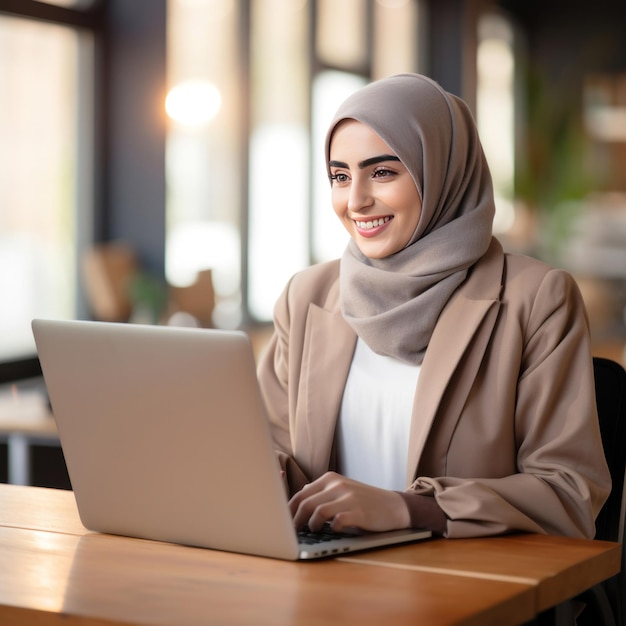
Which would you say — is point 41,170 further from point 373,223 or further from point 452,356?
point 452,356

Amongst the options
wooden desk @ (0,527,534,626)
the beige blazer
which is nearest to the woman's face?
the beige blazer

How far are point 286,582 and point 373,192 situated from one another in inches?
29.0

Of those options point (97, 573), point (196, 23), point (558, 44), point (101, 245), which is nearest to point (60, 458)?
point (101, 245)

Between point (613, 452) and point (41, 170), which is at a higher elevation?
point (41, 170)

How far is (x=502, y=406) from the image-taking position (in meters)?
1.75

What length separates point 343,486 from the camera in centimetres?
149

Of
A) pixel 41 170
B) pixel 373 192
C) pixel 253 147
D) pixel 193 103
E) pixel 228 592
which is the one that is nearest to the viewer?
pixel 228 592

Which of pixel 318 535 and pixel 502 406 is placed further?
pixel 502 406

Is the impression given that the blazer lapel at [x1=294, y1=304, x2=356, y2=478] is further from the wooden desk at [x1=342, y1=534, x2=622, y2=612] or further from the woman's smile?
the wooden desk at [x1=342, y1=534, x2=622, y2=612]

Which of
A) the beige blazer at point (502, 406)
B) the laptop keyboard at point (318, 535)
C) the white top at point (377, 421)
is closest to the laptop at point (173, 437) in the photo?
the laptop keyboard at point (318, 535)

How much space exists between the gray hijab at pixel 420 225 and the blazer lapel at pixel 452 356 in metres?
0.03

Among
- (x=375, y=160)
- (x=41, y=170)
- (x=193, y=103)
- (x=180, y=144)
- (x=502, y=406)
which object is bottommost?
(x=502, y=406)

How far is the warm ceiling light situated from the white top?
12.9 ft

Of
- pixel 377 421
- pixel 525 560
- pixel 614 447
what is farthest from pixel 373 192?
pixel 525 560
